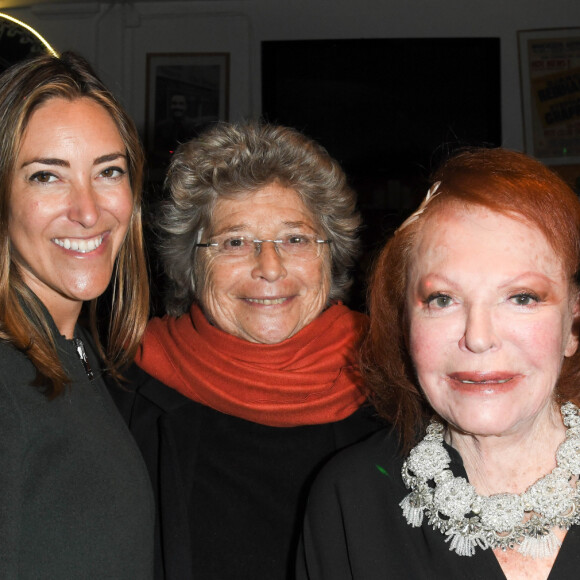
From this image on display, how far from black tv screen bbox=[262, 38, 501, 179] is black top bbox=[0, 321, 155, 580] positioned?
14.2ft

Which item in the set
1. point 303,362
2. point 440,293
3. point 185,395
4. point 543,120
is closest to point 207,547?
point 185,395

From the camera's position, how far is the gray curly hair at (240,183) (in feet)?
7.58

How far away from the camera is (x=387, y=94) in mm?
5883

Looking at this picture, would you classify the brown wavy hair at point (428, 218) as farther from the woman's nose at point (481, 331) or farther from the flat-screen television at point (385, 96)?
the flat-screen television at point (385, 96)

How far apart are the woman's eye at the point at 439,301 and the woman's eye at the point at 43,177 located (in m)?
0.98

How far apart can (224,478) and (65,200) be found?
91cm

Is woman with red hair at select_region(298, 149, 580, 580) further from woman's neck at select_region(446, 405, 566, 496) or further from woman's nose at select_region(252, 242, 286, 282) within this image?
woman's nose at select_region(252, 242, 286, 282)

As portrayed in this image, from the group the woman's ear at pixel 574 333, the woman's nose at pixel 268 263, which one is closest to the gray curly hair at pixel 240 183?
the woman's nose at pixel 268 263

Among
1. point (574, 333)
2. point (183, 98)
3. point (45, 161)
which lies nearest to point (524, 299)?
point (574, 333)

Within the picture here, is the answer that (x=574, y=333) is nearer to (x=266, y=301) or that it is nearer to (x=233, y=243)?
(x=266, y=301)

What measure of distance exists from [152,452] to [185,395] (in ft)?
0.72

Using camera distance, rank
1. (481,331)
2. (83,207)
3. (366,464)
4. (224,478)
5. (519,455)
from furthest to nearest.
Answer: (224,478)
(83,207)
(366,464)
(519,455)
(481,331)

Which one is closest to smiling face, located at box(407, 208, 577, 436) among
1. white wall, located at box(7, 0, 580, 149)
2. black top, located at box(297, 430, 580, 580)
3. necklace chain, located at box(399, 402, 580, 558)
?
necklace chain, located at box(399, 402, 580, 558)

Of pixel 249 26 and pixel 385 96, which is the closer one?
pixel 385 96
